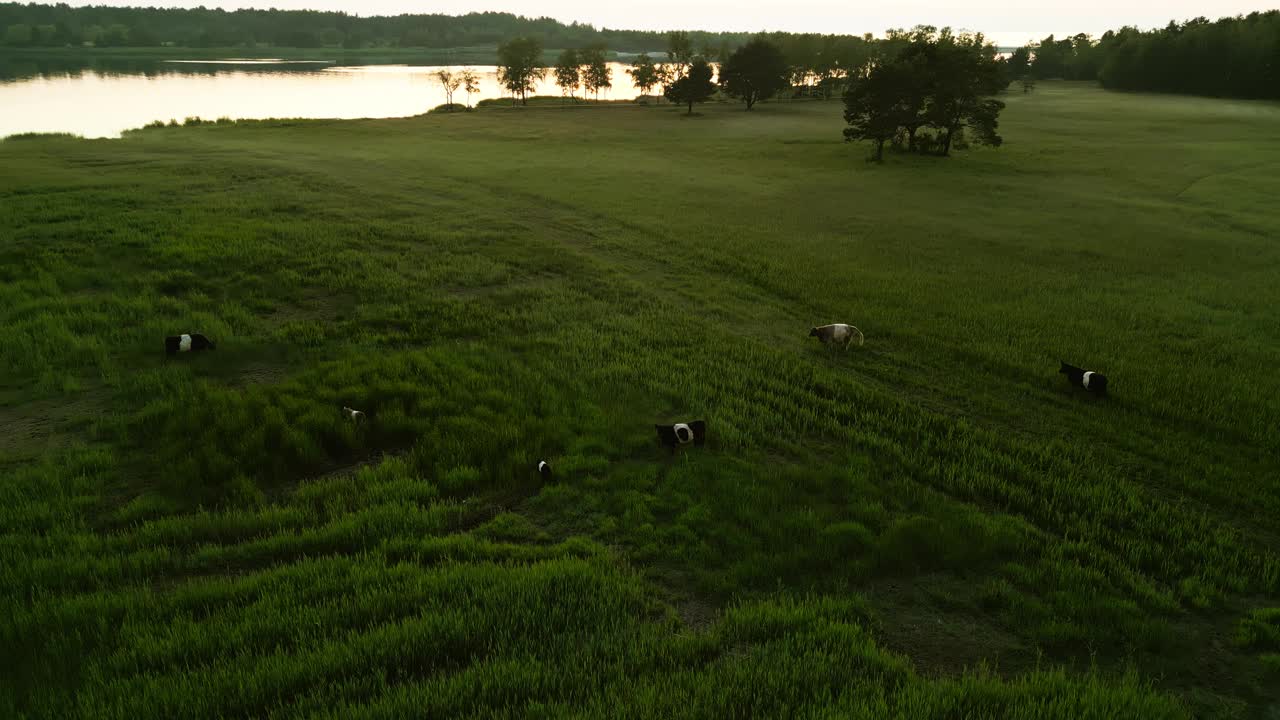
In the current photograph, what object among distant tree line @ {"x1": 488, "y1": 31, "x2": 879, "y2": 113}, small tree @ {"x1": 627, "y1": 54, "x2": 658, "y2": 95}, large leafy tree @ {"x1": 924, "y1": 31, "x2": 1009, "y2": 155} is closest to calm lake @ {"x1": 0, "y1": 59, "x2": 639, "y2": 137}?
distant tree line @ {"x1": 488, "y1": 31, "x2": 879, "y2": 113}

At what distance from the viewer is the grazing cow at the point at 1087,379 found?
11.9m

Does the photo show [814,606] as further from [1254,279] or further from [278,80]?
[278,80]

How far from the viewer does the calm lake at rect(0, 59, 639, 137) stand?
2446 inches

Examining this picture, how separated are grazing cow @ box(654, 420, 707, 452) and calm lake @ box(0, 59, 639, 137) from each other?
194 ft

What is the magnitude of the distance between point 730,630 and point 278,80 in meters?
148

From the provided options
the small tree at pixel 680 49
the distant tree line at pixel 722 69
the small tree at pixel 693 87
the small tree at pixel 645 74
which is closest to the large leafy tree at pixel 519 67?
the distant tree line at pixel 722 69

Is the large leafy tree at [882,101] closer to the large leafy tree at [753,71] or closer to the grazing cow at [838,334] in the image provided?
the grazing cow at [838,334]

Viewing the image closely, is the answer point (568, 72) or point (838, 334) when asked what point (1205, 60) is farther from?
point (838, 334)

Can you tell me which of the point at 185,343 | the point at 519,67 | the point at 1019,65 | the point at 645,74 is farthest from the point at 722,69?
the point at 185,343

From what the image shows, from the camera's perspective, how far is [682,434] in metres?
9.77

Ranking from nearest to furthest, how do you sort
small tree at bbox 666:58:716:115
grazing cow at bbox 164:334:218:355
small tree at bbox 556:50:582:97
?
grazing cow at bbox 164:334:218:355 → small tree at bbox 666:58:716:115 → small tree at bbox 556:50:582:97

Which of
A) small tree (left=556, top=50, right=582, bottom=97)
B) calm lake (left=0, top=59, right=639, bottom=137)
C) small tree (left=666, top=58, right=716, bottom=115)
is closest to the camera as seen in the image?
calm lake (left=0, top=59, right=639, bottom=137)

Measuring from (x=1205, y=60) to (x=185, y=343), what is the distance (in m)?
137

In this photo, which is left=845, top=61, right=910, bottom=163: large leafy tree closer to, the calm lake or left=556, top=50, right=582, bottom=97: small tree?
the calm lake
